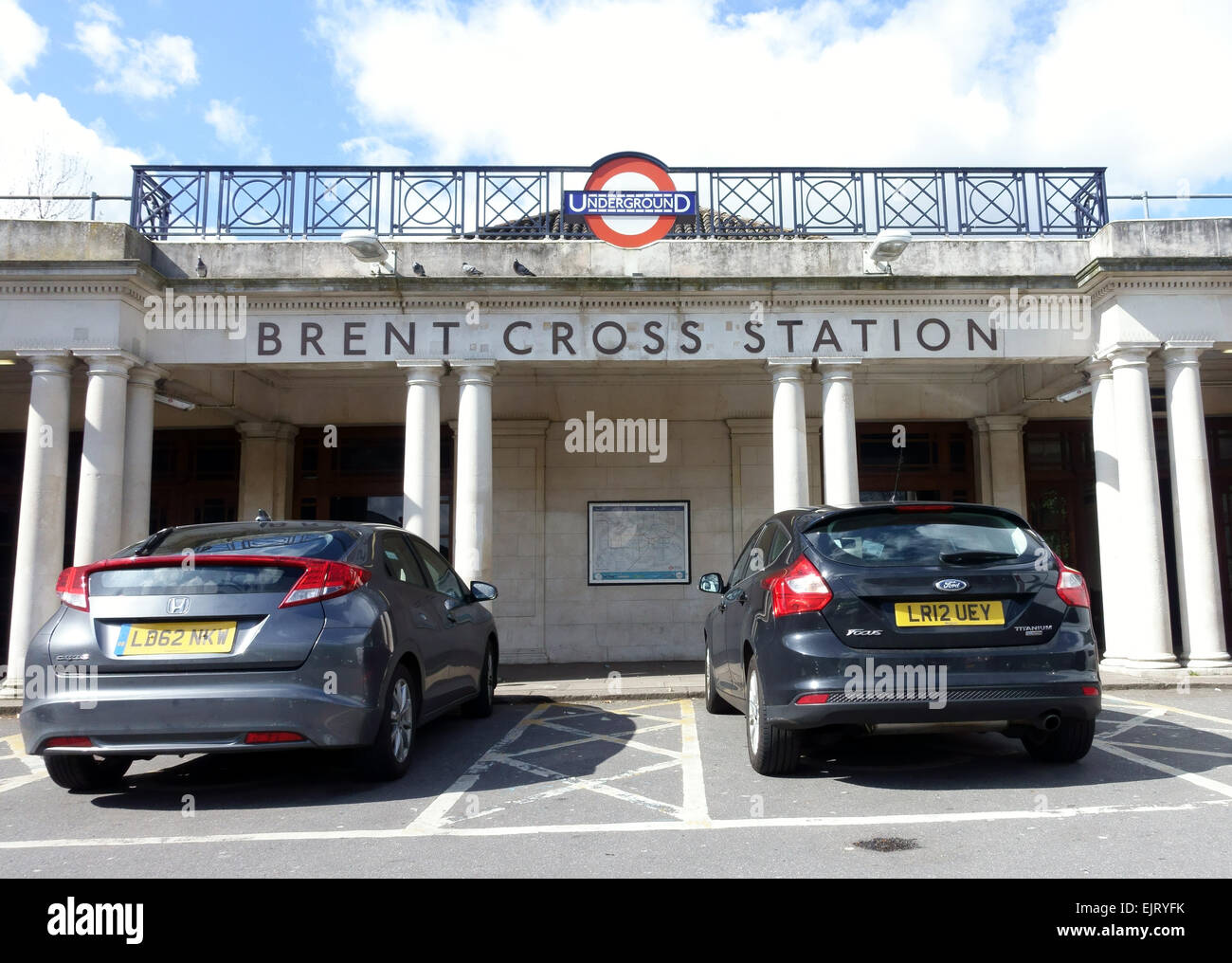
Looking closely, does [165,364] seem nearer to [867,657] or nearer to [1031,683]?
[867,657]

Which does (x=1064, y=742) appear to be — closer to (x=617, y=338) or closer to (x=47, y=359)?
(x=617, y=338)

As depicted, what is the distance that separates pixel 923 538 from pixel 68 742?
15.6 feet

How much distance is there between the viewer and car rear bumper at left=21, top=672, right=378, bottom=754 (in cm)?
452

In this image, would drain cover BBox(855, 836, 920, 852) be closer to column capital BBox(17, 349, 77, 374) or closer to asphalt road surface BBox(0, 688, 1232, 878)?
asphalt road surface BBox(0, 688, 1232, 878)

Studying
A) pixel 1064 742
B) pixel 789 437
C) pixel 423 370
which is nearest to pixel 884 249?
pixel 789 437

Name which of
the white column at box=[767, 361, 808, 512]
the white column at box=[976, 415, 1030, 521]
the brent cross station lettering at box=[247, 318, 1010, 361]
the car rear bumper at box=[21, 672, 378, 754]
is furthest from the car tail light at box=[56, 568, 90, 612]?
the white column at box=[976, 415, 1030, 521]

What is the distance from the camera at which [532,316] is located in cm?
1023

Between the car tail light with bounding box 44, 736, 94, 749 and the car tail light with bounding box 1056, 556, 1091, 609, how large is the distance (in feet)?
17.2

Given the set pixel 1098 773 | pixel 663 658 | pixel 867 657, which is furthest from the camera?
pixel 663 658

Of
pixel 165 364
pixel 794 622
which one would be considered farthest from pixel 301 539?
pixel 165 364

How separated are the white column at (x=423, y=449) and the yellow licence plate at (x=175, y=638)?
16.8ft

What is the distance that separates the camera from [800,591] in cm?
492

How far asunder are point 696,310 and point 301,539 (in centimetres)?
620
